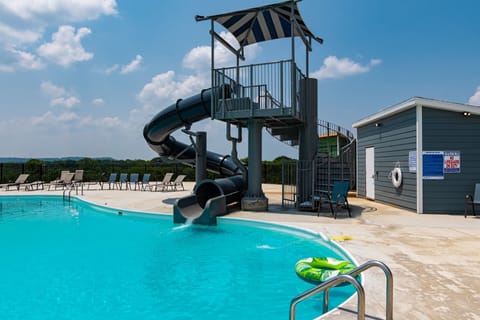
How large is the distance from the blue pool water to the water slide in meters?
0.54

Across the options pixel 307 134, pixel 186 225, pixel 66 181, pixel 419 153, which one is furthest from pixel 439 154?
pixel 66 181

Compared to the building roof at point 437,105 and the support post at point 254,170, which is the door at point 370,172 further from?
the support post at point 254,170

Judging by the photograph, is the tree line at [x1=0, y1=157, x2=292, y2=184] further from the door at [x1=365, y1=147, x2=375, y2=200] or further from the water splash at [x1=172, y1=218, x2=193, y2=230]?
the water splash at [x1=172, y1=218, x2=193, y2=230]

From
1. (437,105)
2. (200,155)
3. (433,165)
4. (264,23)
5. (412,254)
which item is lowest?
(412,254)

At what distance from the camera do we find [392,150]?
10.7 metres

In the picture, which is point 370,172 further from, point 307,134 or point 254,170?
point 254,170

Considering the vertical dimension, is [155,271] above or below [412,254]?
below

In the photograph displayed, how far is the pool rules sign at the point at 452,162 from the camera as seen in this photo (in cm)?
900

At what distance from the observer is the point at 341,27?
1234 cm

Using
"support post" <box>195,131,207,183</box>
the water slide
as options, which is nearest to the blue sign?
the water slide

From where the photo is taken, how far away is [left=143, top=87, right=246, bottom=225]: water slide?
30.8ft

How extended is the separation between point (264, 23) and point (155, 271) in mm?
8594

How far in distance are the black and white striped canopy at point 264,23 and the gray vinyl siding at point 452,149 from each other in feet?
15.0

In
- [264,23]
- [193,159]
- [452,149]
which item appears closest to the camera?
[452,149]
